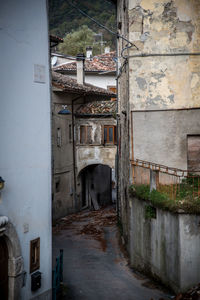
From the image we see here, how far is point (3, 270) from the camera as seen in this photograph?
9.05m

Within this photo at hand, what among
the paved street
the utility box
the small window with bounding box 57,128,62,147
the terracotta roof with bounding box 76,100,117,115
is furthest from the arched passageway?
the utility box

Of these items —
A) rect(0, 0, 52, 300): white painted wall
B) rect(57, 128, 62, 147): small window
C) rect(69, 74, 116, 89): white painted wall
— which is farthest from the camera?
rect(69, 74, 116, 89): white painted wall

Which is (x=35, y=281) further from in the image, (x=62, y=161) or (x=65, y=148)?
(x=65, y=148)

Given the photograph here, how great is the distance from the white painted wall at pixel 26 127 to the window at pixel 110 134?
15.6 m

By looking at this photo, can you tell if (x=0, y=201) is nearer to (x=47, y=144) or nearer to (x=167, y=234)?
(x=47, y=144)

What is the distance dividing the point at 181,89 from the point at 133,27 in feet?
9.97

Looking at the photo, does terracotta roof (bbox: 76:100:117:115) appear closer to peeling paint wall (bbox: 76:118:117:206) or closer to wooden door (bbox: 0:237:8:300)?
peeling paint wall (bbox: 76:118:117:206)

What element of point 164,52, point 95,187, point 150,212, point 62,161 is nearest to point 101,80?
point 95,187

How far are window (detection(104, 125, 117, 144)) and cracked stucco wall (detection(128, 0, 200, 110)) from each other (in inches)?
424

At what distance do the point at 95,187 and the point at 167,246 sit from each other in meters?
17.7

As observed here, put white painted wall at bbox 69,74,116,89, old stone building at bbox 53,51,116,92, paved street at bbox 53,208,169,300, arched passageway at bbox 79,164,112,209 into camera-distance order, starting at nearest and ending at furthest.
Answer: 1. paved street at bbox 53,208,169,300
2. arched passageway at bbox 79,164,112,209
3. old stone building at bbox 53,51,116,92
4. white painted wall at bbox 69,74,116,89

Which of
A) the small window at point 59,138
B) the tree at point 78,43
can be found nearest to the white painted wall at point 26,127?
the small window at point 59,138

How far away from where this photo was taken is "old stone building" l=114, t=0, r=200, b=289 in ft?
47.8

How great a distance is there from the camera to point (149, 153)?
1505cm
